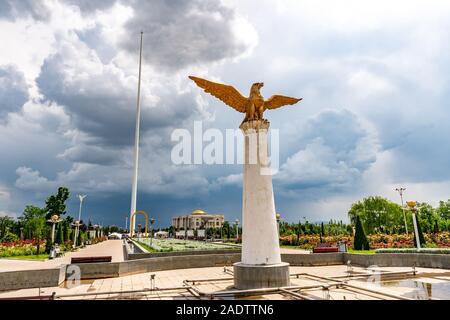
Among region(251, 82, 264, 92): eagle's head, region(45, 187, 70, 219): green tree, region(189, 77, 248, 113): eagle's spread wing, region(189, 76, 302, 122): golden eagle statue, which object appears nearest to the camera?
region(189, 76, 302, 122): golden eagle statue

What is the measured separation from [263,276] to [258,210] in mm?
2241

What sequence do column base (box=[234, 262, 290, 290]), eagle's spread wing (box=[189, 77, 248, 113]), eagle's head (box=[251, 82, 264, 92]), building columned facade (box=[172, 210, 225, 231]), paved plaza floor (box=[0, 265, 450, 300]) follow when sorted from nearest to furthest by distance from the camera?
paved plaza floor (box=[0, 265, 450, 300]) < column base (box=[234, 262, 290, 290]) < eagle's spread wing (box=[189, 77, 248, 113]) < eagle's head (box=[251, 82, 264, 92]) < building columned facade (box=[172, 210, 225, 231])

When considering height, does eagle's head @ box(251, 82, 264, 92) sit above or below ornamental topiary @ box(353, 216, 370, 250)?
above

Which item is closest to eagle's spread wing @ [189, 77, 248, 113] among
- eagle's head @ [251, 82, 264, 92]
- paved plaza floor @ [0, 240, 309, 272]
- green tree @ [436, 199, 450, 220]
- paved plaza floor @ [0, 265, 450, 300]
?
eagle's head @ [251, 82, 264, 92]

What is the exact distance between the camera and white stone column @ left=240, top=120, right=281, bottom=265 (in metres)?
10.9

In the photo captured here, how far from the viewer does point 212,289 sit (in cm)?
1083

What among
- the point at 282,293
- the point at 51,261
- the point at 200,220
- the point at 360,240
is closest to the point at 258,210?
the point at 282,293

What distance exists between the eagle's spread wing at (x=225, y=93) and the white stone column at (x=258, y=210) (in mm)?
1520

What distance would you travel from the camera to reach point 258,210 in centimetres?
1105

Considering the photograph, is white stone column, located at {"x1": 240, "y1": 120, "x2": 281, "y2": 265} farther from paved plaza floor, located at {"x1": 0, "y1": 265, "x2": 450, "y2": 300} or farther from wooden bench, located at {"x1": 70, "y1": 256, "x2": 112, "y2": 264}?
wooden bench, located at {"x1": 70, "y1": 256, "x2": 112, "y2": 264}

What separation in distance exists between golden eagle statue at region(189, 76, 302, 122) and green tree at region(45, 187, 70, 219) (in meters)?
67.8

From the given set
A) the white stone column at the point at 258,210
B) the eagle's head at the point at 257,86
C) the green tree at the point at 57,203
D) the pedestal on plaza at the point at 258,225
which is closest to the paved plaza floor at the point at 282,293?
the pedestal on plaza at the point at 258,225

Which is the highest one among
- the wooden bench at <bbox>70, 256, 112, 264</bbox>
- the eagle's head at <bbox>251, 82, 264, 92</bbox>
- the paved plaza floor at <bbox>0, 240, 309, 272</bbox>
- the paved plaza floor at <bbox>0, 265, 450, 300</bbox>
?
the eagle's head at <bbox>251, 82, 264, 92</bbox>
